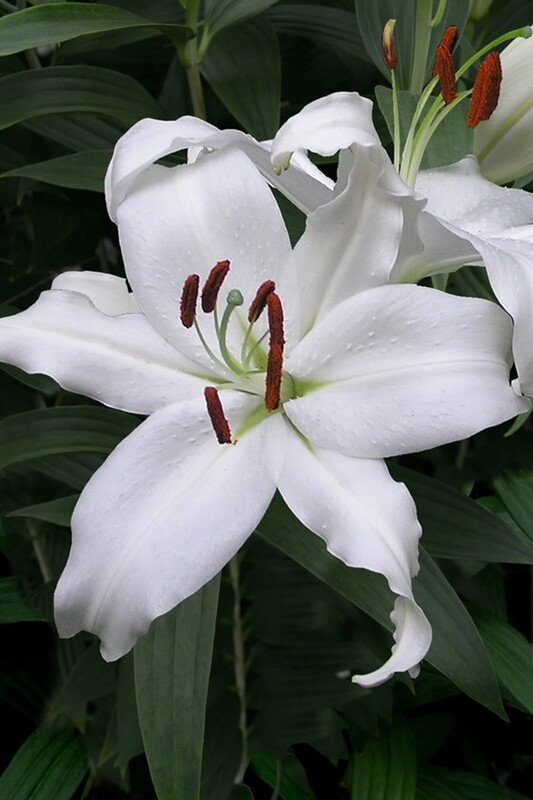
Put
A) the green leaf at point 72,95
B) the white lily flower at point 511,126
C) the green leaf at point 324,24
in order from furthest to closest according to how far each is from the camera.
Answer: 1. the green leaf at point 324,24
2. the green leaf at point 72,95
3. the white lily flower at point 511,126

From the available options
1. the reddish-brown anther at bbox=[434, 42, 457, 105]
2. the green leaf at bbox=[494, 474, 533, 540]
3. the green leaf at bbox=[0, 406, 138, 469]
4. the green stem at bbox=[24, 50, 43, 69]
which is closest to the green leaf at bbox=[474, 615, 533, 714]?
the green leaf at bbox=[494, 474, 533, 540]

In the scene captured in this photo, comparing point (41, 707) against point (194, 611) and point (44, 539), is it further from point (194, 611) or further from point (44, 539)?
point (194, 611)

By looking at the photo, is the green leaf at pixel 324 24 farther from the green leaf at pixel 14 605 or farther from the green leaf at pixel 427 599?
the green leaf at pixel 14 605

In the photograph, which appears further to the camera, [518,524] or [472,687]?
[518,524]

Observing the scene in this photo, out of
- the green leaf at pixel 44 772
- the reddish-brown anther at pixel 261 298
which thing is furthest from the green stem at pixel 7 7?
the green leaf at pixel 44 772

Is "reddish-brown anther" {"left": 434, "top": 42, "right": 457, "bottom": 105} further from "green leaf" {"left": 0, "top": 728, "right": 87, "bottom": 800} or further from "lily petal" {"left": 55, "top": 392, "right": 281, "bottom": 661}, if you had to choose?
"green leaf" {"left": 0, "top": 728, "right": 87, "bottom": 800}

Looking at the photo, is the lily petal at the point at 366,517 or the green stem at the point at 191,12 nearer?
the lily petal at the point at 366,517

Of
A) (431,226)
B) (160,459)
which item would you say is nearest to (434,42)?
(431,226)
